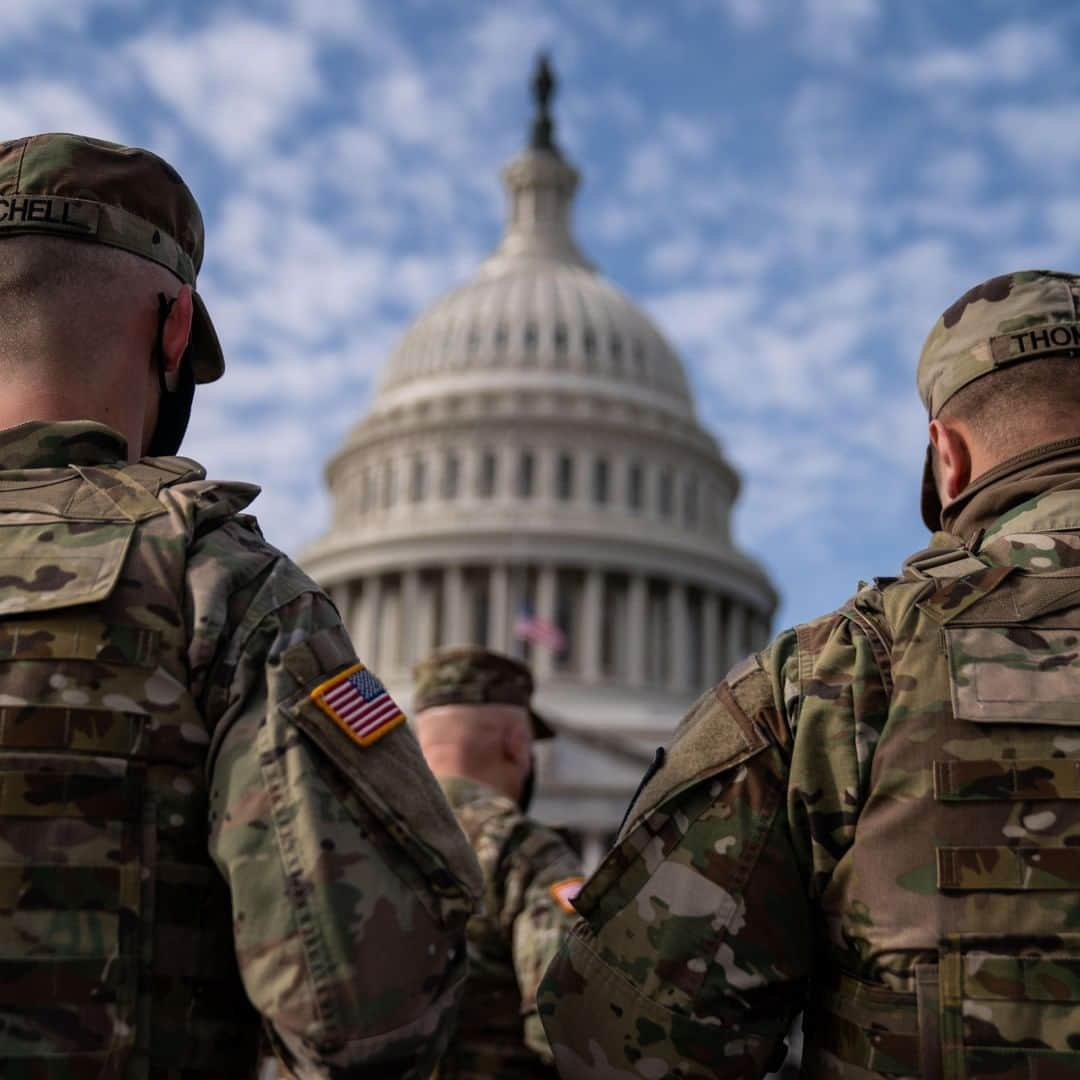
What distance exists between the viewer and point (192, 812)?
8.66 feet

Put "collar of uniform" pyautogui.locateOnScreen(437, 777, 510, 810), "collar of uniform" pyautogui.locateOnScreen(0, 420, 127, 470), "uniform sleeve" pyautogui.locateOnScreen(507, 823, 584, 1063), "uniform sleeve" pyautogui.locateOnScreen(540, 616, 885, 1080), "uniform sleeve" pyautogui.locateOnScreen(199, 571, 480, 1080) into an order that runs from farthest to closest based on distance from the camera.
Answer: "collar of uniform" pyautogui.locateOnScreen(437, 777, 510, 810) → "uniform sleeve" pyautogui.locateOnScreen(507, 823, 584, 1063) → "uniform sleeve" pyautogui.locateOnScreen(540, 616, 885, 1080) → "collar of uniform" pyautogui.locateOnScreen(0, 420, 127, 470) → "uniform sleeve" pyautogui.locateOnScreen(199, 571, 480, 1080)

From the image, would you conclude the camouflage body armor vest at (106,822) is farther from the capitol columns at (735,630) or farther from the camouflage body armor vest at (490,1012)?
the capitol columns at (735,630)

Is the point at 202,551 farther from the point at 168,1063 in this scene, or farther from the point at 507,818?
the point at 507,818

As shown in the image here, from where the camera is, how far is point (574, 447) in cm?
6606

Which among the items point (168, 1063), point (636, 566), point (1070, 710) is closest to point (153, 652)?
point (168, 1063)

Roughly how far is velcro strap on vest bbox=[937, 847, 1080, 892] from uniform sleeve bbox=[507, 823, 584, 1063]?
245cm

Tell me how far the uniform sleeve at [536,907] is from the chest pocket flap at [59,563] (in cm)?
287

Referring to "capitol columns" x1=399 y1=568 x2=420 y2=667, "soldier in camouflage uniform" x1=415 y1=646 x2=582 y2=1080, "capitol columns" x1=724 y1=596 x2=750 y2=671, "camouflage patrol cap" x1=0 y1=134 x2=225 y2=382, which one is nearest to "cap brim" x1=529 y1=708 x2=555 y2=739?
"soldier in camouflage uniform" x1=415 y1=646 x2=582 y2=1080

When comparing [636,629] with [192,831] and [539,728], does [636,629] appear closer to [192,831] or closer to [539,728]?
[539,728]

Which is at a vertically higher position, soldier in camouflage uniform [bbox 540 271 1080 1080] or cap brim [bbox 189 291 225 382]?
cap brim [bbox 189 291 225 382]

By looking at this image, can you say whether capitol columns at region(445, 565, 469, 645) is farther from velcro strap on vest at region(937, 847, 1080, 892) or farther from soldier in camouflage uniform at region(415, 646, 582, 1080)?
velcro strap on vest at region(937, 847, 1080, 892)

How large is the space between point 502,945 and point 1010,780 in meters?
3.00

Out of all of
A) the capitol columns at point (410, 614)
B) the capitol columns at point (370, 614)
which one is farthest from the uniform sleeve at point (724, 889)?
the capitol columns at point (370, 614)

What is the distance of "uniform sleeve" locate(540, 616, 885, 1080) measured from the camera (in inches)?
118
